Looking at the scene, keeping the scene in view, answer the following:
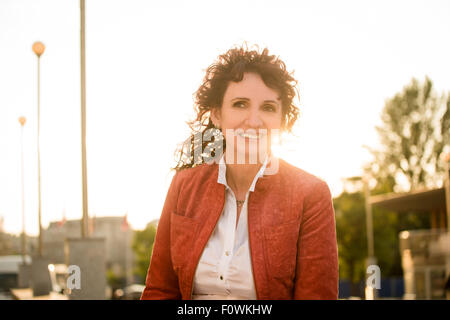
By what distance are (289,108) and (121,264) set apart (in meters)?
86.4

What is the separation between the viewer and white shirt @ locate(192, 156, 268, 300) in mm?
2482

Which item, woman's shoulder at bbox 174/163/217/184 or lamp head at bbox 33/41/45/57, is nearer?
woman's shoulder at bbox 174/163/217/184

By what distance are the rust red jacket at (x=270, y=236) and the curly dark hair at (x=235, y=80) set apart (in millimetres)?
311

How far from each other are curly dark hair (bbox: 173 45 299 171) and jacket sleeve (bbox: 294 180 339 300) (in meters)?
0.47

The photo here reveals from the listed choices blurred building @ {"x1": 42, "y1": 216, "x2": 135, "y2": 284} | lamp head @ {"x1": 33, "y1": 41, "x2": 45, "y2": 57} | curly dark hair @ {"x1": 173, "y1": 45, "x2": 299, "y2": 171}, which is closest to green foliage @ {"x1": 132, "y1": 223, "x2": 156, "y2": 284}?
blurred building @ {"x1": 42, "y1": 216, "x2": 135, "y2": 284}

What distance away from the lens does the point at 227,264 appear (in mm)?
2518

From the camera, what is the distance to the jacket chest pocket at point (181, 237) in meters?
2.61

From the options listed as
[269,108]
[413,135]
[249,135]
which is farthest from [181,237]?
[413,135]

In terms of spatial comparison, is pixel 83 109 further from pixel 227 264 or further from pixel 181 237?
pixel 227 264

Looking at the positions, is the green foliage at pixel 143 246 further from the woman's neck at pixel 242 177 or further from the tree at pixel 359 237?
the woman's neck at pixel 242 177

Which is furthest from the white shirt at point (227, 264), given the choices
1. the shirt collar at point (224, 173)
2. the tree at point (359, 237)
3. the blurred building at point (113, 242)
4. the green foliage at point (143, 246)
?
the blurred building at point (113, 242)

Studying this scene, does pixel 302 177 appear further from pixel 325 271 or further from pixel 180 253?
pixel 180 253

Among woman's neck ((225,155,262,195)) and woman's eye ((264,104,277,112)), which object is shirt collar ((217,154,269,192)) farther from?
woman's eye ((264,104,277,112))

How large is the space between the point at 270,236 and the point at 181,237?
1.31 feet
